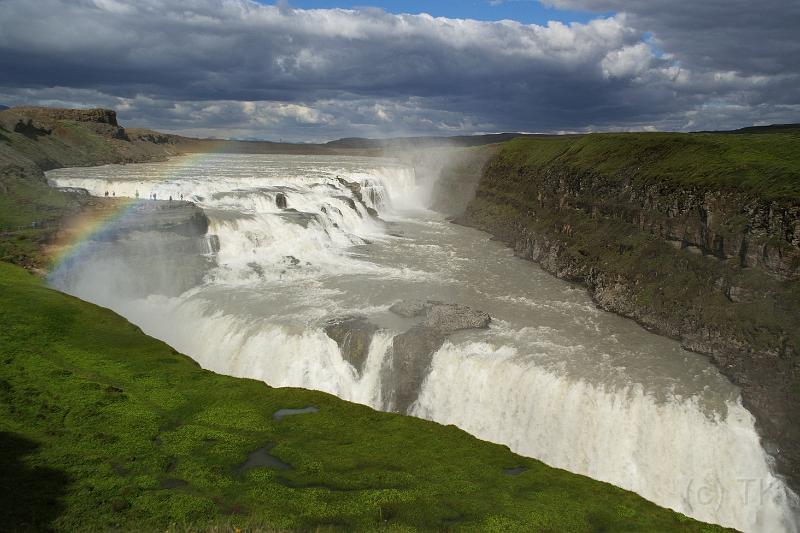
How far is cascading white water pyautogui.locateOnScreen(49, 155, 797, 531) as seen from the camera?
1862 cm

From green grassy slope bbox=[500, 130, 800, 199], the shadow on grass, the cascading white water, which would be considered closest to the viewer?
the shadow on grass

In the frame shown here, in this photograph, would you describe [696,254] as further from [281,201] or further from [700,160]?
[281,201]

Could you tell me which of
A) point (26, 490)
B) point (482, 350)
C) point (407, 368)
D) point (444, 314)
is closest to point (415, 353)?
point (407, 368)

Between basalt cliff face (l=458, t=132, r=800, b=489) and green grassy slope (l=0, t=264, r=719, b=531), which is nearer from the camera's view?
green grassy slope (l=0, t=264, r=719, b=531)

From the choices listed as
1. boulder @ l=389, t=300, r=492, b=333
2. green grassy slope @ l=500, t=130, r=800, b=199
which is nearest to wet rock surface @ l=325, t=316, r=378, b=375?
boulder @ l=389, t=300, r=492, b=333

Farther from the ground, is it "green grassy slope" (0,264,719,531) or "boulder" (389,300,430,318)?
"green grassy slope" (0,264,719,531)

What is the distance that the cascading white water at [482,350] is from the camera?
733 inches

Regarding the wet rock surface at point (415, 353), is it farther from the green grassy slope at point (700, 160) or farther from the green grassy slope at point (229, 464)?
the green grassy slope at point (700, 160)

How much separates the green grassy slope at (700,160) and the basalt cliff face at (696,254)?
127 millimetres

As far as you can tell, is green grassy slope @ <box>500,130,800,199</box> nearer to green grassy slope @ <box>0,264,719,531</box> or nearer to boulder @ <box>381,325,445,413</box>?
boulder @ <box>381,325,445,413</box>

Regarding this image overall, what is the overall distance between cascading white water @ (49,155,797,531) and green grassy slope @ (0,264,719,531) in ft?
21.4

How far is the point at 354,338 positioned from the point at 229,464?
11.7 metres

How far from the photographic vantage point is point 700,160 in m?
32.3

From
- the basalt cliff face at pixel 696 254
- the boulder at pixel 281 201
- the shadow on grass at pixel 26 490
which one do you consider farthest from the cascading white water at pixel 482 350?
the shadow on grass at pixel 26 490
